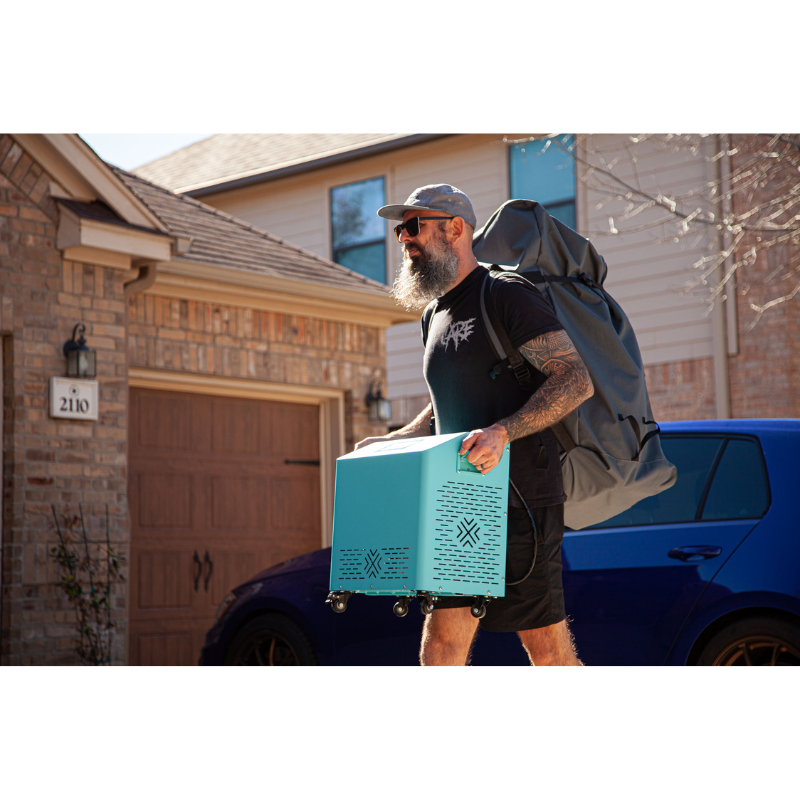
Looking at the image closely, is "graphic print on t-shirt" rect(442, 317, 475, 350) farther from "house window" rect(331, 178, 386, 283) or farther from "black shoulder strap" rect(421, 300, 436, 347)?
"house window" rect(331, 178, 386, 283)

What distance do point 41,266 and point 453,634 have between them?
499 cm

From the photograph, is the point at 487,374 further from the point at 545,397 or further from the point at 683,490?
the point at 683,490

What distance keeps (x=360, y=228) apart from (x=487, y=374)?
10671mm

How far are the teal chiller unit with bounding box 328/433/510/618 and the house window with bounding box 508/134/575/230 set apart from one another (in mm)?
9570

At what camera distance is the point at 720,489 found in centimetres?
491

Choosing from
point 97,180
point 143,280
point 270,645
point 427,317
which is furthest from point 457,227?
point 143,280

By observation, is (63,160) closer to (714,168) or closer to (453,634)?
(453,634)

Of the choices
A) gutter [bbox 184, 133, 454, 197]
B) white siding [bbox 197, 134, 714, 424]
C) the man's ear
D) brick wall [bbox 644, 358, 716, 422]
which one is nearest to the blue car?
the man's ear

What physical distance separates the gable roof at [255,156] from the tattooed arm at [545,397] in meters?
10.2

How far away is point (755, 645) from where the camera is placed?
4.62 m

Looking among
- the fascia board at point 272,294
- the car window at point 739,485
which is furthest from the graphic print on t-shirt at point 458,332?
the fascia board at point 272,294

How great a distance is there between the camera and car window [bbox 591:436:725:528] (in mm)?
4945

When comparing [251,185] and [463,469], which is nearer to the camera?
[463,469]
